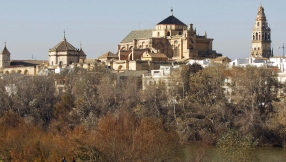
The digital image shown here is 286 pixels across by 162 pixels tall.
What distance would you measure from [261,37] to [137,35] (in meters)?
15.3

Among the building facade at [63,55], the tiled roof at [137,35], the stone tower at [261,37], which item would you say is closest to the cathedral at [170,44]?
the tiled roof at [137,35]

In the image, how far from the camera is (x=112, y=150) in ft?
92.5

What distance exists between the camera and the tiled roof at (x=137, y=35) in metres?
81.2

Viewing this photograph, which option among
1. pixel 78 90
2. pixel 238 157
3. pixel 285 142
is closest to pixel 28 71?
pixel 78 90

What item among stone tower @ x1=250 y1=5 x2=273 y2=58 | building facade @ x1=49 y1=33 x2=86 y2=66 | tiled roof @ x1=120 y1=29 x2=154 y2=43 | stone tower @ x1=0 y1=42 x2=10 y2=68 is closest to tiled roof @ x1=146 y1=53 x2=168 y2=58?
tiled roof @ x1=120 y1=29 x2=154 y2=43

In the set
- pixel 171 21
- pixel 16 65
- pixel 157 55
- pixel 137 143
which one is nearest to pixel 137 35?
pixel 171 21

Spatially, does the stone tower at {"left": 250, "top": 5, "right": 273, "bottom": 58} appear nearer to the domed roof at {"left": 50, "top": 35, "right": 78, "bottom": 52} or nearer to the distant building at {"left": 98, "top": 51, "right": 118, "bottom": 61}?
the distant building at {"left": 98, "top": 51, "right": 118, "bottom": 61}

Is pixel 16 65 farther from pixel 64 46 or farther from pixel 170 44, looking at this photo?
pixel 170 44

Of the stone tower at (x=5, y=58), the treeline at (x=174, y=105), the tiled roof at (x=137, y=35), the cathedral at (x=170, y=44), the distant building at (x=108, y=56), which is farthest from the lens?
the stone tower at (x=5, y=58)

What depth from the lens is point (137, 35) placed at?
82875 millimetres

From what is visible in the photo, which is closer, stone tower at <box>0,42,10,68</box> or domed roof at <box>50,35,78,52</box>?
domed roof at <box>50,35,78,52</box>

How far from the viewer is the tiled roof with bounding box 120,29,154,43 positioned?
81.2m

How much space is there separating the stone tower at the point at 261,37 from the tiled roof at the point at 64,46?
2132cm

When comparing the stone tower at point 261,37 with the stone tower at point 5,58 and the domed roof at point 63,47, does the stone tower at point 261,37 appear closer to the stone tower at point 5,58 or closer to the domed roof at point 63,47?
the domed roof at point 63,47
